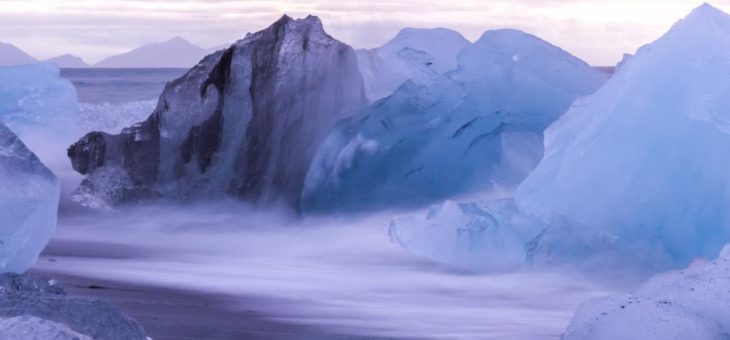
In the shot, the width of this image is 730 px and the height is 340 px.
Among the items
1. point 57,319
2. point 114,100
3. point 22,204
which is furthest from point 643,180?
point 114,100

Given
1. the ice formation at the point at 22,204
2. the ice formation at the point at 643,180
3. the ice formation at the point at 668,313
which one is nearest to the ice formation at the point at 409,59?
the ice formation at the point at 643,180

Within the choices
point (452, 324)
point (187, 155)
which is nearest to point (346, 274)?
point (452, 324)

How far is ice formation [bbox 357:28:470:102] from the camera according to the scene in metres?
10.3

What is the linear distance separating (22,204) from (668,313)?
2.40 meters

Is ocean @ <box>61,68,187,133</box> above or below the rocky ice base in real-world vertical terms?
above

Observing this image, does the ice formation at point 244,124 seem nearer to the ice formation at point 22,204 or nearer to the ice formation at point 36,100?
the ice formation at point 36,100

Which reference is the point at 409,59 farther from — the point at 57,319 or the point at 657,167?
the point at 57,319

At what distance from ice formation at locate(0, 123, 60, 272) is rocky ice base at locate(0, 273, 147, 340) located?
0.61 metres

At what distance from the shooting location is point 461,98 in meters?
9.57

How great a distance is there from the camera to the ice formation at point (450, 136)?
9508 millimetres

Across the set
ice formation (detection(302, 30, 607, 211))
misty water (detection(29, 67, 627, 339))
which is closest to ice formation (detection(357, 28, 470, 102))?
ice formation (detection(302, 30, 607, 211))

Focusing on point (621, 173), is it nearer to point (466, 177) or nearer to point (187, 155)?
point (466, 177)

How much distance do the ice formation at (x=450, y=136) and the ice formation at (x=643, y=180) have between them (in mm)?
1699

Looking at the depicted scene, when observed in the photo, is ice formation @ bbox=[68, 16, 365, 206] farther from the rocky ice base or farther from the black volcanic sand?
the rocky ice base
